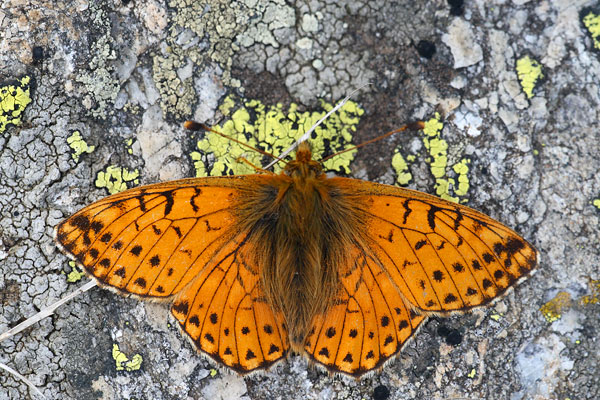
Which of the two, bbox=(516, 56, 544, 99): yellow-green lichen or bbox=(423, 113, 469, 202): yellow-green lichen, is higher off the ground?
bbox=(516, 56, 544, 99): yellow-green lichen

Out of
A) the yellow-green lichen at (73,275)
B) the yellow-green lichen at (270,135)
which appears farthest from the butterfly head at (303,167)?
the yellow-green lichen at (73,275)

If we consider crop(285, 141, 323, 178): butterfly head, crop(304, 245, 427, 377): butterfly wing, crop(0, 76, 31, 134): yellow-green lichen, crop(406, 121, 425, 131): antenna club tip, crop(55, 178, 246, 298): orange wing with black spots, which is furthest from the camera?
crop(0, 76, 31, 134): yellow-green lichen

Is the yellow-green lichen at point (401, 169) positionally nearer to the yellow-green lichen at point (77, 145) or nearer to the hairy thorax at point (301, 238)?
the hairy thorax at point (301, 238)

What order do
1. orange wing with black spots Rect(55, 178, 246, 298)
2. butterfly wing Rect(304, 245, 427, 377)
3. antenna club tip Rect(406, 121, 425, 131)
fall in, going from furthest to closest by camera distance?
antenna club tip Rect(406, 121, 425, 131) → butterfly wing Rect(304, 245, 427, 377) → orange wing with black spots Rect(55, 178, 246, 298)

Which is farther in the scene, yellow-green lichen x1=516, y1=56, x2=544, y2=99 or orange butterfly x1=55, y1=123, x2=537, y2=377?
yellow-green lichen x1=516, y1=56, x2=544, y2=99

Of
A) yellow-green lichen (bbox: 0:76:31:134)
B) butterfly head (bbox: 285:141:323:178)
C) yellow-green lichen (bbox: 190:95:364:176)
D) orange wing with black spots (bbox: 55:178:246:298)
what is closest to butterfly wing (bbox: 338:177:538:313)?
butterfly head (bbox: 285:141:323:178)

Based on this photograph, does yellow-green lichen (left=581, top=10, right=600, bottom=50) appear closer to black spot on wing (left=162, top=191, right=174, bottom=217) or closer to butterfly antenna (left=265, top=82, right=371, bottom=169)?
butterfly antenna (left=265, top=82, right=371, bottom=169)

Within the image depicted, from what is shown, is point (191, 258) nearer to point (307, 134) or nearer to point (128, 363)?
point (128, 363)

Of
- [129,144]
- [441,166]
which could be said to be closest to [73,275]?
[129,144]
